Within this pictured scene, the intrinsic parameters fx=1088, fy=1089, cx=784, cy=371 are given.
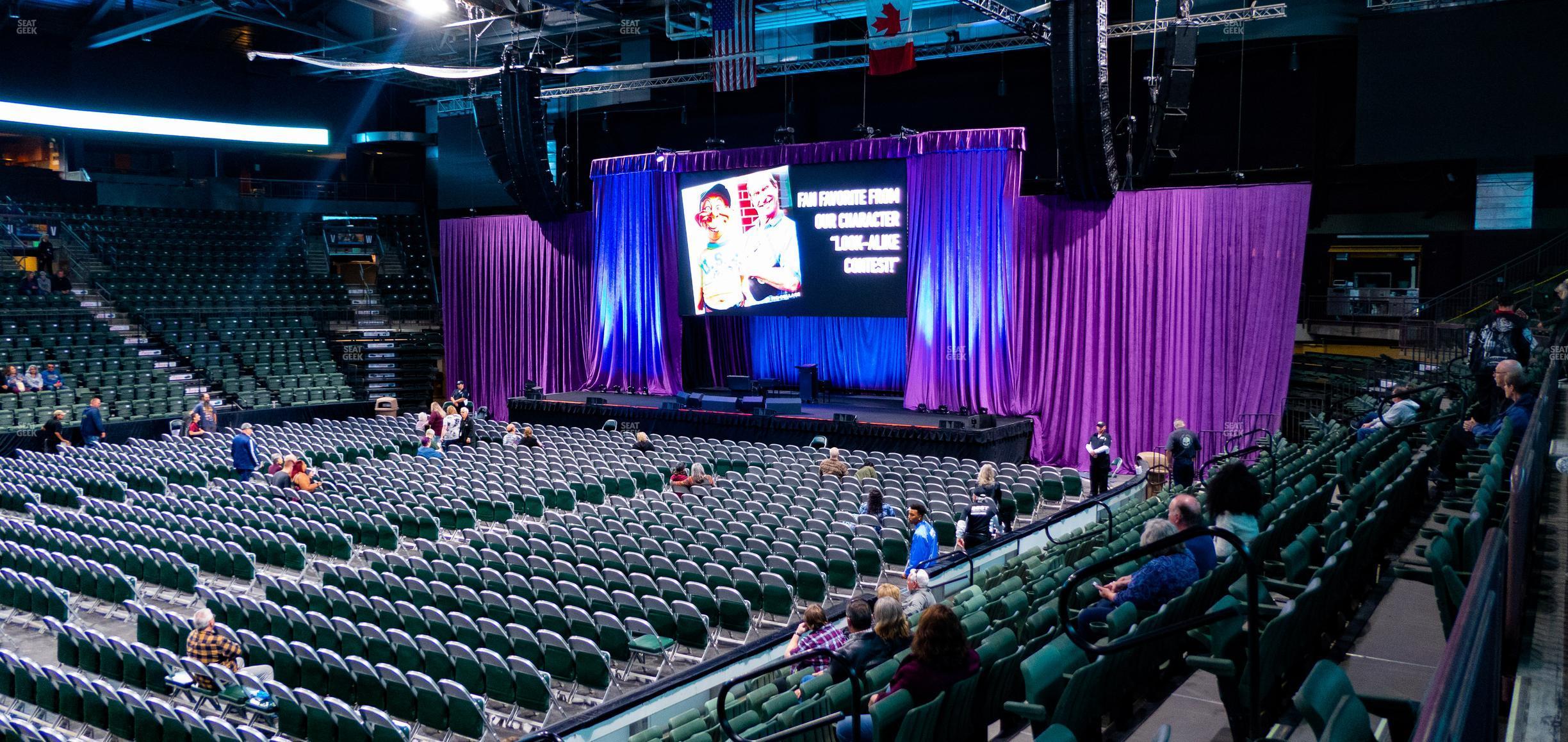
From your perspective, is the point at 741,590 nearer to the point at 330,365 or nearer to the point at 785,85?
the point at 785,85

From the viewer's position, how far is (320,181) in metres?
30.5

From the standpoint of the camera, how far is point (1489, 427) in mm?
8109

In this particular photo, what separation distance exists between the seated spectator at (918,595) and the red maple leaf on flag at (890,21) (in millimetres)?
12311

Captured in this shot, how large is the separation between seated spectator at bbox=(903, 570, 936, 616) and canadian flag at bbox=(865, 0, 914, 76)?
12.0 m

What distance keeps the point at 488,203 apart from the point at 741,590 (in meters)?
20.3

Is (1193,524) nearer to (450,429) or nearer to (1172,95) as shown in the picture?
(1172,95)

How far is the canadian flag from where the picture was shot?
17.6 m

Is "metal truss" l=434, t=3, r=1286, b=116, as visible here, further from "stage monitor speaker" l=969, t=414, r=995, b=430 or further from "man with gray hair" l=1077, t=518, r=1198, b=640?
"man with gray hair" l=1077, t=518, r=1198, b=640

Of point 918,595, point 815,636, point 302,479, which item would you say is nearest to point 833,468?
point 302,479

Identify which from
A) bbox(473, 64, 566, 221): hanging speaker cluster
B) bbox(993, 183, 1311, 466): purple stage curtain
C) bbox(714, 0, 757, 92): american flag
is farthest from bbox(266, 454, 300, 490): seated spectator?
bbox(993, 183, 1311, 466): purple stage curtain

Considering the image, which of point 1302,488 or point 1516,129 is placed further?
point 1516,129

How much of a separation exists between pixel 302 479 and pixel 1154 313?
13.4 m

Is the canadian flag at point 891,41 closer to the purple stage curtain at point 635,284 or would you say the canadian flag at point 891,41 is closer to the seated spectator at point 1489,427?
the purple stage curtain at point 635,284

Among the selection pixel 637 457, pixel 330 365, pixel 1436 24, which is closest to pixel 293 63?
pixel 330 365
